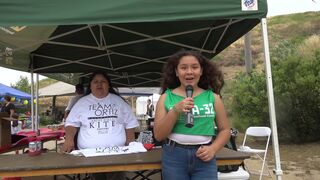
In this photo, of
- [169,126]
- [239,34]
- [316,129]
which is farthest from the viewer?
[316,129]

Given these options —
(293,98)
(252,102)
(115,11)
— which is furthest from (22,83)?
(115,11)

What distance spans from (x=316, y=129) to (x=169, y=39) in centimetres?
539

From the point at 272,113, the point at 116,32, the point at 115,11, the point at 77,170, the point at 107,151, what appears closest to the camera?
the point at 77,170

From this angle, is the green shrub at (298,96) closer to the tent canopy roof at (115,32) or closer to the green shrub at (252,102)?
the green shrub at (252,102)

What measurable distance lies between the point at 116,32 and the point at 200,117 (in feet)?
12.0

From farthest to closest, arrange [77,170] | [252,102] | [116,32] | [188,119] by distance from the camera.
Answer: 1. [252,102]
2. [116,32]
3. [77,170]
4. [188,119]

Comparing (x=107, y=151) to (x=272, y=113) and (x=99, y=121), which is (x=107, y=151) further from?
(x=272, y=113)

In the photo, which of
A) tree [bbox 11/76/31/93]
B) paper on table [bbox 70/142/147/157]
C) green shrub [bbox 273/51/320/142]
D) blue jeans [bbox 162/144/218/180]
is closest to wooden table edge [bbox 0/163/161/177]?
paper on table [bbox 70/142/147/157]

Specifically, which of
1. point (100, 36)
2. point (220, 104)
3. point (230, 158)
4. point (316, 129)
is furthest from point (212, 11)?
point (316, 129)

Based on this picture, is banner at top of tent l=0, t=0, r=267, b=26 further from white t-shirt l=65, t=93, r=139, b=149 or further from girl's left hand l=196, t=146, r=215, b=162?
girl's left hand l=196, t=146, r=215, b=162

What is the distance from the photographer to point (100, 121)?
374cm

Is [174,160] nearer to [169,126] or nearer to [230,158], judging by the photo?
[169,126]

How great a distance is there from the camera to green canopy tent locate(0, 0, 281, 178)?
326 centimetres

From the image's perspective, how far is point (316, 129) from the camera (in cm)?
991
